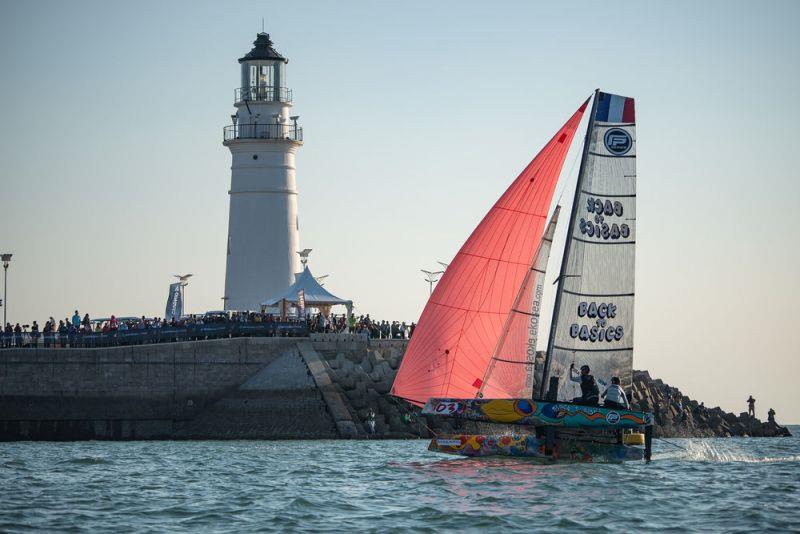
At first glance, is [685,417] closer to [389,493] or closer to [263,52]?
[263,52]

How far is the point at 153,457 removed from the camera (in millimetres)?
38062

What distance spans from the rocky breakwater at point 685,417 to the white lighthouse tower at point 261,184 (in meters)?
15.5

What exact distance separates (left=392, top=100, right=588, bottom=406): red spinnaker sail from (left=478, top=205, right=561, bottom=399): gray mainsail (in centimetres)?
26

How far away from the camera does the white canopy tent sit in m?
55.3

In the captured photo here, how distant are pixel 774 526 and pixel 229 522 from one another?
8687 millimetres

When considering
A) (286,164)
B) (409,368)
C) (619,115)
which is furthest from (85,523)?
(286,164)

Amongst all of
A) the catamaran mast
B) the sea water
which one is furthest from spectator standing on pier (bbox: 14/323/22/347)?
the catamaran mast

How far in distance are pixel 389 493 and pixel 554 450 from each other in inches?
204

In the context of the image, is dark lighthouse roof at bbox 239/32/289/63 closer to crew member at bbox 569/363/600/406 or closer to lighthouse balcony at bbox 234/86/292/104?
lighthouse balcony at bbox 234/86/292/104

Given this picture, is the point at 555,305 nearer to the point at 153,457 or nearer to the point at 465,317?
the point at 465,317

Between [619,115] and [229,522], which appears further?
[619,115]

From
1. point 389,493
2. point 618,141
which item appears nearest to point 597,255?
point 618,141

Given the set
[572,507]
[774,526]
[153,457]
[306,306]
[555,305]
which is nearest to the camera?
[774,526]

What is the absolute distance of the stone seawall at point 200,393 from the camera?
158ft
